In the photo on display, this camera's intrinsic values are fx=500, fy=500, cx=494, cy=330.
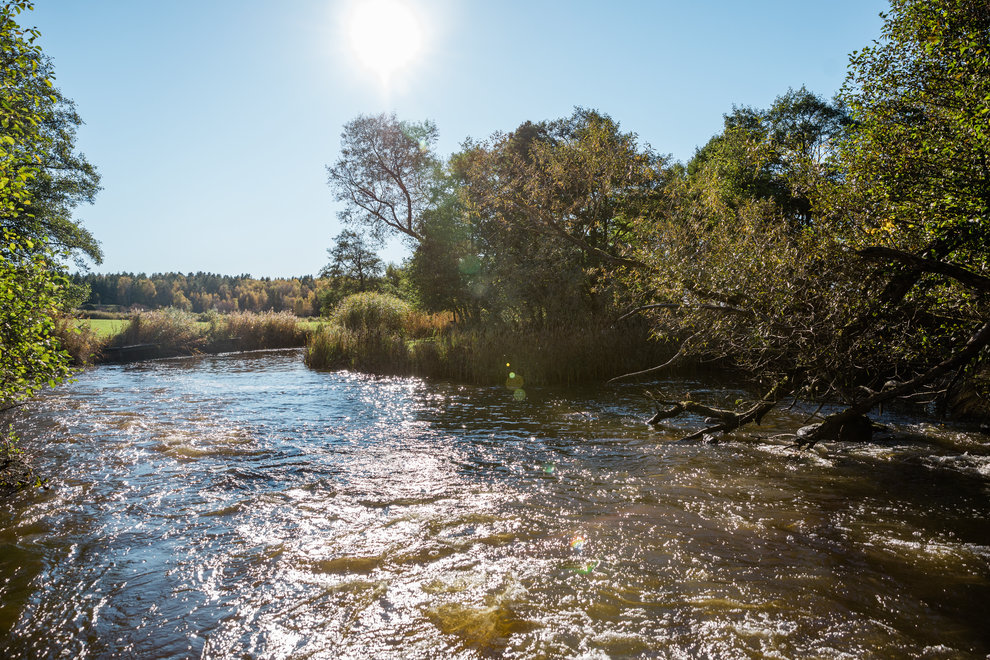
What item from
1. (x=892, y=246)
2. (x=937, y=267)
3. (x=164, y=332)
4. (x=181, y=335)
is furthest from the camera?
(x=181, y=335)

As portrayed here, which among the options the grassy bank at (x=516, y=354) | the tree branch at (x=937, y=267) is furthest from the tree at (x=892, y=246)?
the grassy bank at (x=516, y=354)

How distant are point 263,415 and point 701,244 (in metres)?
11.6

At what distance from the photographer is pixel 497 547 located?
544cm

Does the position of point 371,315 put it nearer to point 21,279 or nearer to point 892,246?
point 21,279

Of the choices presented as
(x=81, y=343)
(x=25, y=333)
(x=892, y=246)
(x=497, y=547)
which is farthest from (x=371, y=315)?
(x=892, y=246)

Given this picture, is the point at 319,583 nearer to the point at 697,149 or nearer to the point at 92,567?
the point at 92,567

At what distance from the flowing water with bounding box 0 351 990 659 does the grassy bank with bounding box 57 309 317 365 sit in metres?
18.2

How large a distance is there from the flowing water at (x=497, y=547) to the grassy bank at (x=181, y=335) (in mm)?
18194

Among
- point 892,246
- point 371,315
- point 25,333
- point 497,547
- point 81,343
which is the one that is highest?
point 892,246

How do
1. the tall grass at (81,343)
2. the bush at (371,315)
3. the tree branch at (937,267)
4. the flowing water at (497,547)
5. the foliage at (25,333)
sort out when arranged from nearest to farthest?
1. the flowing water at (497,547)
2. the tree branch at (937,267)
3. the foliage at (25,333)
4. the tall grass at (81,343)
5. the bush at (371,315)

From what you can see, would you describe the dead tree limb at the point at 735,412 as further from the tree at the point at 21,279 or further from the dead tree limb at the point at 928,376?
the tree at the point at 21,279

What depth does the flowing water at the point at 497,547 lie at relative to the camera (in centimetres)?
391

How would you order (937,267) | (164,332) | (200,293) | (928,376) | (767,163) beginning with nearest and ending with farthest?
(937,267)
(928,376)
(767,163)
(164,332)
(200,293)

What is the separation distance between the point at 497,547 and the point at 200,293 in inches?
3493
